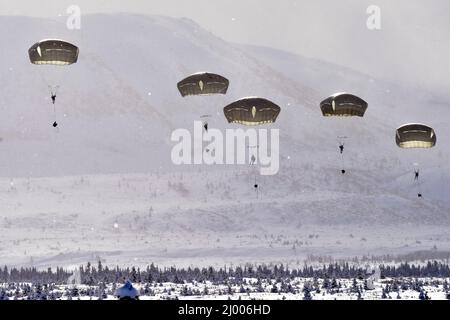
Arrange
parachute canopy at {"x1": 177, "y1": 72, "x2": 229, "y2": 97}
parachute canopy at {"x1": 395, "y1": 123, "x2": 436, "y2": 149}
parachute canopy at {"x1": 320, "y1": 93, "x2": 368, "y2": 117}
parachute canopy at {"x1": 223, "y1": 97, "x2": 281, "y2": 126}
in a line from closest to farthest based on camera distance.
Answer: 1. parachute canopy at {"x1": 320, "y1": 93, "x2": 368, "y2": 117}
2. parachute canopy at {"x1": 223, "y1": 97, "x2": 281, "y2": 126}
3. parachute canopy at {"x1": 395, "y1": 123, "x2": 436, "y2": 149}
4. parachute canopy at {"x1": 177, "y1": 72, "x2": 229, "y2": 97}

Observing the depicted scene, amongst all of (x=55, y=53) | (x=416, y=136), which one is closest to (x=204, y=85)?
(x=55, y=53)

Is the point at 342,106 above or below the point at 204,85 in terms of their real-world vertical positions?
below

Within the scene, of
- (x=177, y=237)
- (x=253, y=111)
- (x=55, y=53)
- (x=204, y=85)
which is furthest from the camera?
(x=177, y=237)

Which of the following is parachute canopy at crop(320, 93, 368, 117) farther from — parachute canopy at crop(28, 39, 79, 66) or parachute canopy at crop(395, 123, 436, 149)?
parachute canopy at crop(28, 39, 79, 66)

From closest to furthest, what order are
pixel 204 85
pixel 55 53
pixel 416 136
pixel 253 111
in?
pixel 253 111, pixel 55 53, pixel 416 136, pixel 204 85

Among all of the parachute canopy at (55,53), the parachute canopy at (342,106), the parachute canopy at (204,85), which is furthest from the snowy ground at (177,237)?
the parachute canopy at (342,106)

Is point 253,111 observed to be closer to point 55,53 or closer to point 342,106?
point 342,106

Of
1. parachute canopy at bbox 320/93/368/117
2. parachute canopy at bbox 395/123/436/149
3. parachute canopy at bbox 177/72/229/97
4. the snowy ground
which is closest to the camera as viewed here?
parachute canopy at bbox 320/93/368/117

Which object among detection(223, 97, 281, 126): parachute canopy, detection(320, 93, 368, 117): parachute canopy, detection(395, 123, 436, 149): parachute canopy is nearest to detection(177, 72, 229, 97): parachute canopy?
detection(223, 97, 281, 126): parachute canopy
